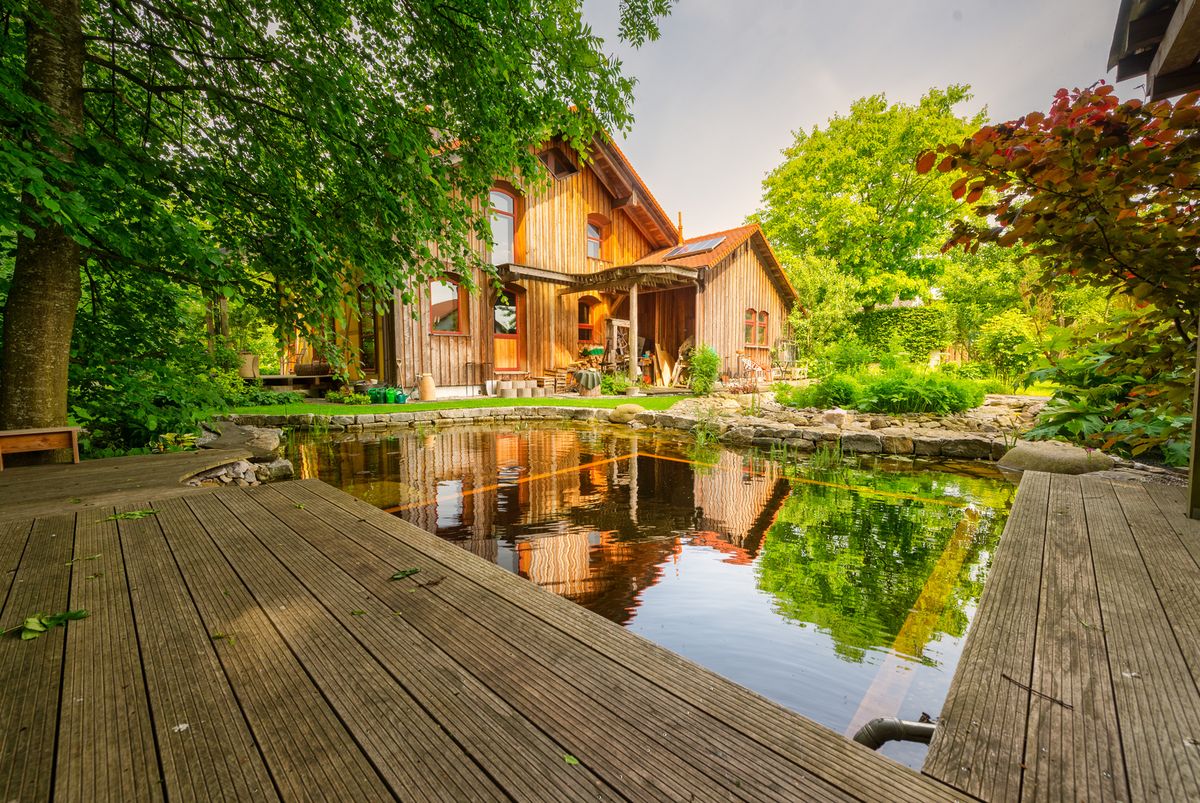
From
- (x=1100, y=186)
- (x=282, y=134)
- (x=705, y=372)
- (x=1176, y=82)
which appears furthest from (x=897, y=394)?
(x=282, y=134)

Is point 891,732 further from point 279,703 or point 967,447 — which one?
point 967,447

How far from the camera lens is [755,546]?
3.62 metres

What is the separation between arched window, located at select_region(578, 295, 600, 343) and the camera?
16594 mm

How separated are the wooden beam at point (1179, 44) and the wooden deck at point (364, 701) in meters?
3.94

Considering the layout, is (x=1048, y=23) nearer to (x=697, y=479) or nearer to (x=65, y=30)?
(x=697, y=479)

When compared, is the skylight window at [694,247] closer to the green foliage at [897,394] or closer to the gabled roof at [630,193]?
the gabled roof at [630,193]

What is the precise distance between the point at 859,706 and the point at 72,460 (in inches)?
229

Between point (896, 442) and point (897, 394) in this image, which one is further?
point (897, 394)

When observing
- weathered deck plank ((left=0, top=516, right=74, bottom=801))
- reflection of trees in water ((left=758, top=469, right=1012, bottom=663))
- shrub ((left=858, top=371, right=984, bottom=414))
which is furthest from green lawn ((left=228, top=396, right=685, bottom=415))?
weathered deck plank ((left=0, top=516, right=74, bottom=801))

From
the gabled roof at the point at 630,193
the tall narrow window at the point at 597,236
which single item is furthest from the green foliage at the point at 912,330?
the tall narrow window at the point at 597,236

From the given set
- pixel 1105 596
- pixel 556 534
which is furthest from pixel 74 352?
pixel 1105 596

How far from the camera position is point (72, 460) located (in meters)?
4.05

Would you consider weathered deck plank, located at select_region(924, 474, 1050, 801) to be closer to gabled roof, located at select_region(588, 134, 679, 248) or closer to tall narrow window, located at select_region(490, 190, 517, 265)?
tall narrow window, located at select_region(490, 190, 517, 265)

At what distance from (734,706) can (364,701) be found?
96cm
